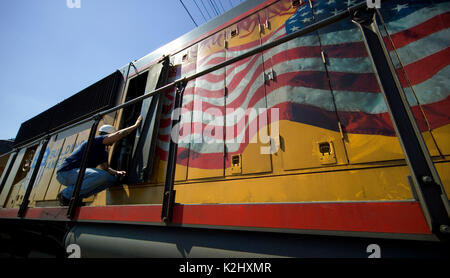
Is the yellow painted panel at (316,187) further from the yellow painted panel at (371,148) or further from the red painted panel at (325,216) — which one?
the red painted panel at (325,216)

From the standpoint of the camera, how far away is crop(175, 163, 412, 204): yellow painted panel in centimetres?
129

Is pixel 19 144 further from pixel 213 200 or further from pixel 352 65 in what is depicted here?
pixel 352 65

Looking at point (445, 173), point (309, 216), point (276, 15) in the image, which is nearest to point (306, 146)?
point (445, 173)

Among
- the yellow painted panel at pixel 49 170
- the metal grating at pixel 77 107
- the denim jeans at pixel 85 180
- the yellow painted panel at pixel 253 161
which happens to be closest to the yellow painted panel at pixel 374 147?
the yellow painted panel at pixel 253 161

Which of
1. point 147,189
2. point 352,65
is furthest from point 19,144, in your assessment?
point 352,65

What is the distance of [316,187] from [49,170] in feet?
16.1

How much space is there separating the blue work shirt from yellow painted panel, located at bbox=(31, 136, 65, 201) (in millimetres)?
2062

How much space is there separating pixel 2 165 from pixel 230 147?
37.0 ft

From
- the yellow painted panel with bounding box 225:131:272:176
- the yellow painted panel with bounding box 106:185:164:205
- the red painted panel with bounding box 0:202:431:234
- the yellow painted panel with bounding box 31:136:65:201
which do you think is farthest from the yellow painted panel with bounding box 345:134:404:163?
the yellow painted panel with bounding box 31:136:65:201

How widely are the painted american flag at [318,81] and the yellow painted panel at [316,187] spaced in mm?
259

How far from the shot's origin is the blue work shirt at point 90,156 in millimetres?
2230

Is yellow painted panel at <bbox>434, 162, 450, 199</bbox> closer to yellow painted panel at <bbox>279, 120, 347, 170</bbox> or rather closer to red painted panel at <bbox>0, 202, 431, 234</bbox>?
yellow painted panel at <bbox>279, 120, 347, 170</bbox>

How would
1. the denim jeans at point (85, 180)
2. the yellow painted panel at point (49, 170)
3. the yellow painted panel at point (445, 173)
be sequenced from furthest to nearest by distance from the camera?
the yellow painted panel at point (49, 170)
the denim jeans at point (85, 180)
the yellow painted panel at point (445, 173)

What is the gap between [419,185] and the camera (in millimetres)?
588
